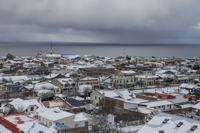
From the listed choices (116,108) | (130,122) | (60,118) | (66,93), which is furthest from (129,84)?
(60,118)

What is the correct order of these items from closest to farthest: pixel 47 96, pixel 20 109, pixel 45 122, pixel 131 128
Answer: pixel 45 122
pixel 131 128
pixel 20 109
pixel 47 96

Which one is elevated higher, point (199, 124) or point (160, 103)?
point (199, 124)

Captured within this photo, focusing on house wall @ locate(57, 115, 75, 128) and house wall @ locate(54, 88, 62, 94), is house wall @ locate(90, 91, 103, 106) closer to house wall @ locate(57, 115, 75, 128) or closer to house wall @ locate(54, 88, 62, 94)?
house wall @ locate(54, 88, 62, 94)

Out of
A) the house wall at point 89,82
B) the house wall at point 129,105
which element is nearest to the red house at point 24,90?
the house wall at point 89,82

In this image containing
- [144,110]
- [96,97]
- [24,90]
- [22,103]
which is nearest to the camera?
[144,110]

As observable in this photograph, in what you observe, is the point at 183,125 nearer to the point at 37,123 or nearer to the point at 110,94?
the point at 37,123

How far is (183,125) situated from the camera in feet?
44.7

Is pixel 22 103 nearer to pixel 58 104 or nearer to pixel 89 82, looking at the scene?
pixel 58 104

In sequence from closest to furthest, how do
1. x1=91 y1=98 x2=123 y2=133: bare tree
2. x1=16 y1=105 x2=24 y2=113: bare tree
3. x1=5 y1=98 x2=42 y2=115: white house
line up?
1. x1=91 y1=98 x2=123 y2=133: bare tree
2. x1=16 y1=105 x2=24 y2=113: bare tree
3. x1=5 y1=98 x2=42 y2=115: white house

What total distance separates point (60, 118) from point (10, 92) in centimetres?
Answer: 1921

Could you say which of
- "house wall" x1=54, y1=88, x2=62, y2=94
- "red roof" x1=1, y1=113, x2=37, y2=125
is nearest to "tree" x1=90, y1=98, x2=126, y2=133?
"red roof" x1=1, y1=113, x2=37, y2=125

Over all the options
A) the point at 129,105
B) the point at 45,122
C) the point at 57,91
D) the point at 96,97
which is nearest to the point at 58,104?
the point at 96,97

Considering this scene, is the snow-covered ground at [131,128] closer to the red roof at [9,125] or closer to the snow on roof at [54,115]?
the snow on roof at [54,115]

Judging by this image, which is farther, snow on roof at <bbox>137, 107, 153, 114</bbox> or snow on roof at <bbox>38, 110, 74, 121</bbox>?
snow on roof at <bbox>137, 107, 153, 114</bbox>
